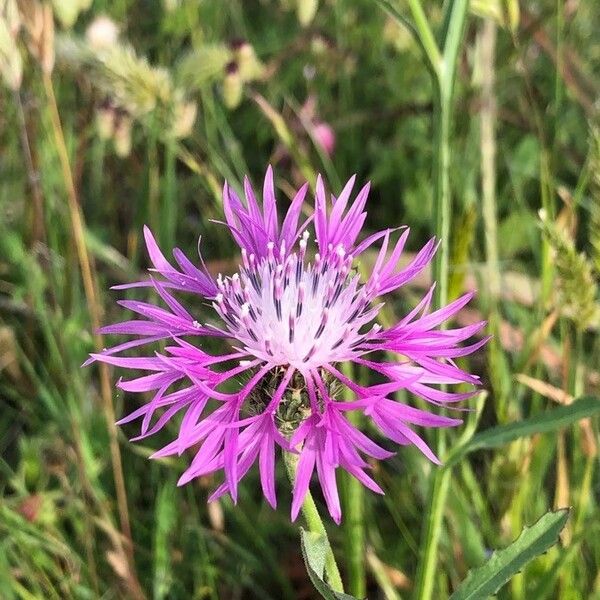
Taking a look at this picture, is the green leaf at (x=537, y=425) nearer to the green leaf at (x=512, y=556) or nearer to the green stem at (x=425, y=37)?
the green leaf at (x=512, y=556)

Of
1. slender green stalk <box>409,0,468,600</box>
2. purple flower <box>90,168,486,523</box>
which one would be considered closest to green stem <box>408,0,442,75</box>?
slender green stalk <box>409,0,468,600</box>

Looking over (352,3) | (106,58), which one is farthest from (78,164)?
(352,3)

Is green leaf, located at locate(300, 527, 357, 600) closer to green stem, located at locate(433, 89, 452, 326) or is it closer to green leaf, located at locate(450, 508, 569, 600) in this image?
green leaf, located at locate(450, 508, 569, 600)

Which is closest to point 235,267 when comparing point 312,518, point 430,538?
point 430,538

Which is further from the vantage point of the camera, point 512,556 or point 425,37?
point 425,37

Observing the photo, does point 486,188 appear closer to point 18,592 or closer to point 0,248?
point 18,592

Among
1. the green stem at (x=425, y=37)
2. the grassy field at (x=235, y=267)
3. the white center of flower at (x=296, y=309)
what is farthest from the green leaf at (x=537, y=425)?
the green stem at (x=425, y=37)

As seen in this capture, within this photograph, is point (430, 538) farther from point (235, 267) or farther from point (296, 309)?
point (235, 267)
